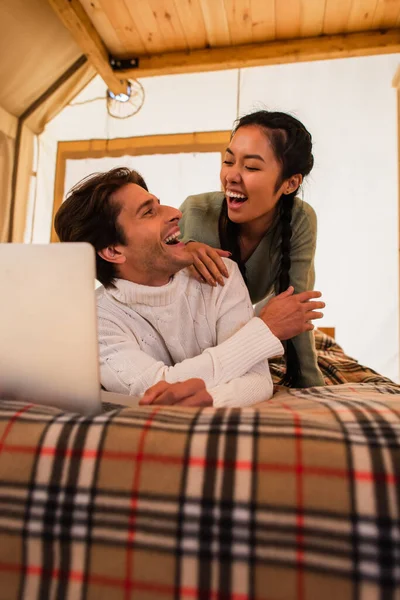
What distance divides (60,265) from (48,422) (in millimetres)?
167

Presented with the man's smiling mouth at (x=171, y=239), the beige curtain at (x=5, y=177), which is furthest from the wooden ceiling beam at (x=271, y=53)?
the man's smiling mouth at (x=171, y=239)

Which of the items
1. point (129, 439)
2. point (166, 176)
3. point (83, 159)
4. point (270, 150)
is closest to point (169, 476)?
point (129, 439)

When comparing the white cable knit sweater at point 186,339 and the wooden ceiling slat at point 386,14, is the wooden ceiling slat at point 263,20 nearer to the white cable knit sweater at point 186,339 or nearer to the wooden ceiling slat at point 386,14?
the wooden ceiling slat at point 386,14

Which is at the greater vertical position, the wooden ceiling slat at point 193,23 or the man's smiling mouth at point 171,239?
the wooden ceiling slat at point 193,23

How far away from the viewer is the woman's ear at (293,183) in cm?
137

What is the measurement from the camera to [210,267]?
1.12m

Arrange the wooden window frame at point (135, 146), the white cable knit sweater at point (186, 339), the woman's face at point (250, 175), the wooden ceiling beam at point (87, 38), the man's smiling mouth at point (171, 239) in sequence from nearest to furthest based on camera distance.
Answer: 1. the white cable knit sweater at point (186, 339)
2. the man's smiling mouth at point (171, 239)
3. the woman's face at point (250, 175)
4. the wooden ceiling beam at point (87, 38)
5. the wooden window frame at point (135, 146)

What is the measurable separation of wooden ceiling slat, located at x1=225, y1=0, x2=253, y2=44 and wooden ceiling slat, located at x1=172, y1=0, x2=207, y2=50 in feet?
0.49

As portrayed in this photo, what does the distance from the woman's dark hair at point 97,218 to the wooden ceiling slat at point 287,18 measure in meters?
1.76

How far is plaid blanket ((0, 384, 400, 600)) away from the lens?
40 centimetres

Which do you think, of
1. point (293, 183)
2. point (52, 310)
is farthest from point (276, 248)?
point (52, 310)

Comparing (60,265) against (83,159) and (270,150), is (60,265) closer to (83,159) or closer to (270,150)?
(270,150)

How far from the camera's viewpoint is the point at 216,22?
2482 mm

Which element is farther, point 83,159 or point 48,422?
point 83,159
